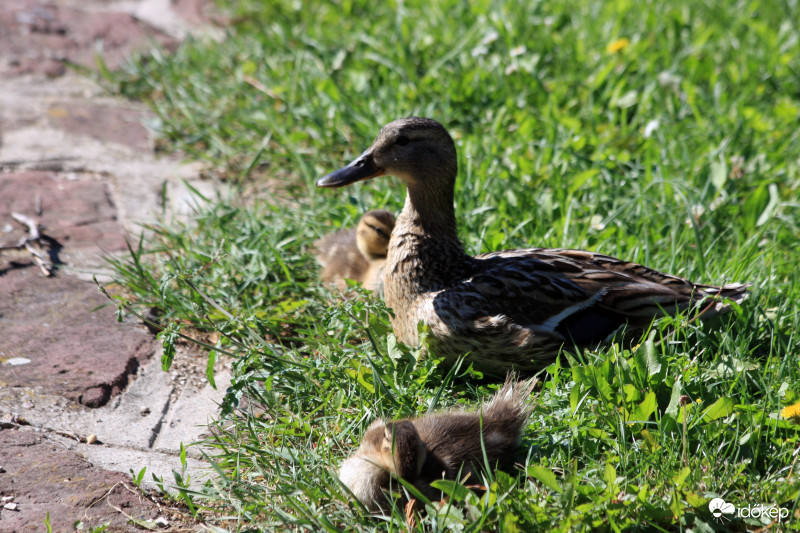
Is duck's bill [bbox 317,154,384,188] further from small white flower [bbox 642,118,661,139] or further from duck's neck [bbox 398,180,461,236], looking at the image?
small white flower [bbox 642,118,661,139]

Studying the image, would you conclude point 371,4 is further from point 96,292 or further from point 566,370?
point 566,370

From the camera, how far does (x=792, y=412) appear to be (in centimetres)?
293

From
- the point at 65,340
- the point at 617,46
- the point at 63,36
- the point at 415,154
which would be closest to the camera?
the point at 65,340

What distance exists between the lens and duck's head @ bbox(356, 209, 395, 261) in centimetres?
420

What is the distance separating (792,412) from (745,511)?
0.49 meters

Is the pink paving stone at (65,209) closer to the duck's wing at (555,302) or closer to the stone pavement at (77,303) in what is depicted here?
the stone pavement at (77,303)

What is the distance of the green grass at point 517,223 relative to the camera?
282cm

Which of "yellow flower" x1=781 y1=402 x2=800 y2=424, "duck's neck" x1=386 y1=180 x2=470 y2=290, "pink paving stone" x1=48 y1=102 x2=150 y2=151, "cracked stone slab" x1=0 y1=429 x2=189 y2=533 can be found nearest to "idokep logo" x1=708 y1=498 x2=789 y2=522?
"yellow flower" x1=781 y1=402 x2=800 y2=424

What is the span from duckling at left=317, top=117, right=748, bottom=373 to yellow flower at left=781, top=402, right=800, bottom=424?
60 cm

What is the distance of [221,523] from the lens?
2.80 m

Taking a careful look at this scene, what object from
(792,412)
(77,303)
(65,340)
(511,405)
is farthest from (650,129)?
(65,340)

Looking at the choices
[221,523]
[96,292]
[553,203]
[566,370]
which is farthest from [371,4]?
[221,523]

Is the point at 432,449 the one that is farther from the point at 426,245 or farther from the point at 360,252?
the point at 360,252

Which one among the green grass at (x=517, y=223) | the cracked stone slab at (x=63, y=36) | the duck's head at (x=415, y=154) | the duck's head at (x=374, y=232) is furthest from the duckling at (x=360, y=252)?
the cracked stone slab at (x=63, y=36)
